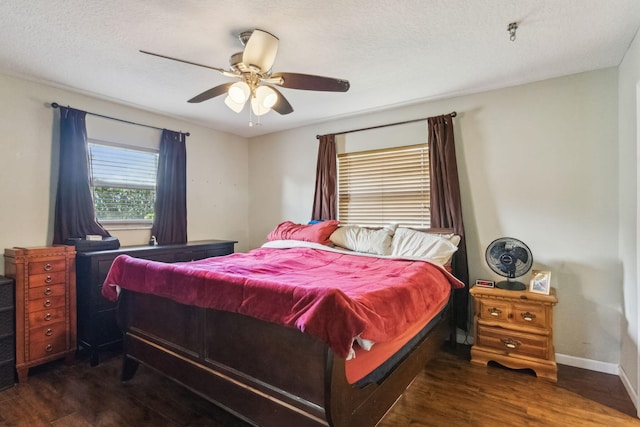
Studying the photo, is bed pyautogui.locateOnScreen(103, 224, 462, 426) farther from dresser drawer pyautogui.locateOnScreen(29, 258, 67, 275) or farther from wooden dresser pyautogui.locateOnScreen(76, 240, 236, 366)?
dresser drawer pyautogui.locateOnScreen(29, 258, 67, 275)

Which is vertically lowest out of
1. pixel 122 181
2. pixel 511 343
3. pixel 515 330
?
pixel 511 343

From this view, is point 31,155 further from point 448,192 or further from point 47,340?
point 448,192

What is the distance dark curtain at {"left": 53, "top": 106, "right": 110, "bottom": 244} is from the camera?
2936mm

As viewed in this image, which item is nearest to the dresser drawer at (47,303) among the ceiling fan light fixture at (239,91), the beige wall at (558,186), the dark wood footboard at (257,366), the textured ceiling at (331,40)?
the dark wood footboard at (257,366)

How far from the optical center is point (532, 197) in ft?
9.42

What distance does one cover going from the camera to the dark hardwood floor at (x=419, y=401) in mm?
1942

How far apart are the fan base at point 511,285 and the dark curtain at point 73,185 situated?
383cm

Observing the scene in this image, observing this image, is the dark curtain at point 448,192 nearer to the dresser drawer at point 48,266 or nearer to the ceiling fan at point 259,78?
the ceiling fan at point 259,78

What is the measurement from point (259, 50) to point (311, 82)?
388 mm

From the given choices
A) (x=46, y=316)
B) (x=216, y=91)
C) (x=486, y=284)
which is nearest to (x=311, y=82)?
(x=216, y=91)

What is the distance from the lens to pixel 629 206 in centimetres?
231

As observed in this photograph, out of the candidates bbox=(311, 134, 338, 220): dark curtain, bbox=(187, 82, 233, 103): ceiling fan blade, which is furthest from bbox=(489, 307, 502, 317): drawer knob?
bbox=(187, 82, 233, 103): ceiling fan blade

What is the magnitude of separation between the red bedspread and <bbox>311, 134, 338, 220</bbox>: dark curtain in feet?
3.61

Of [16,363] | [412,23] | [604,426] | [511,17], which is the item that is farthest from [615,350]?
[16,363]
